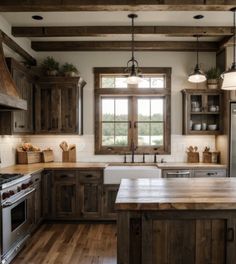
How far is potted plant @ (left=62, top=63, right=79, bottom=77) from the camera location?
4.67 metres

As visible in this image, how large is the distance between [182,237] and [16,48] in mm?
3550

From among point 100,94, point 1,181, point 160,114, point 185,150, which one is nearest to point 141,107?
point 160,114

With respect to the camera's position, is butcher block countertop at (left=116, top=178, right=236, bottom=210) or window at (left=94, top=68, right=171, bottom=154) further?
window at (left=94, top=68, right=171, bottom=154)

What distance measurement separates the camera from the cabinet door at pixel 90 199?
4.34 metres

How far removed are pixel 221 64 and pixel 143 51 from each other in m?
1.38

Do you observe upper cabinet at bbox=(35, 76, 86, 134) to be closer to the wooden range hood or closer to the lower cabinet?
the lower cabinet

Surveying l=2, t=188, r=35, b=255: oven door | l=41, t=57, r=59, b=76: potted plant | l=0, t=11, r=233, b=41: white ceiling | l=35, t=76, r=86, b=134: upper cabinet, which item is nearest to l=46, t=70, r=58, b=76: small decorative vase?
l=41, t=57, r=59, b=76: potted plant

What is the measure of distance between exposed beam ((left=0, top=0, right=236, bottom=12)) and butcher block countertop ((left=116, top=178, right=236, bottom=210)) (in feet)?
6.31

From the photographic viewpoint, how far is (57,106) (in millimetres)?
4672

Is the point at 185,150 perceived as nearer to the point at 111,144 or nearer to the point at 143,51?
the point at 111,144

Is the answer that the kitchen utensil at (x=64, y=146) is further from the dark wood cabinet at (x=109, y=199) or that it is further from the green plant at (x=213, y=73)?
the green plant at (x=213, y=73)

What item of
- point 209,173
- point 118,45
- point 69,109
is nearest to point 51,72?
point 69,109

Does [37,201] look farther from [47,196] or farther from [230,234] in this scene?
[230,234]

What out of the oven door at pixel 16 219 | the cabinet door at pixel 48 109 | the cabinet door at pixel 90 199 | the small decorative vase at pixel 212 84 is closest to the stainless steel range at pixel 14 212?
the oven door at pixel 16 219
